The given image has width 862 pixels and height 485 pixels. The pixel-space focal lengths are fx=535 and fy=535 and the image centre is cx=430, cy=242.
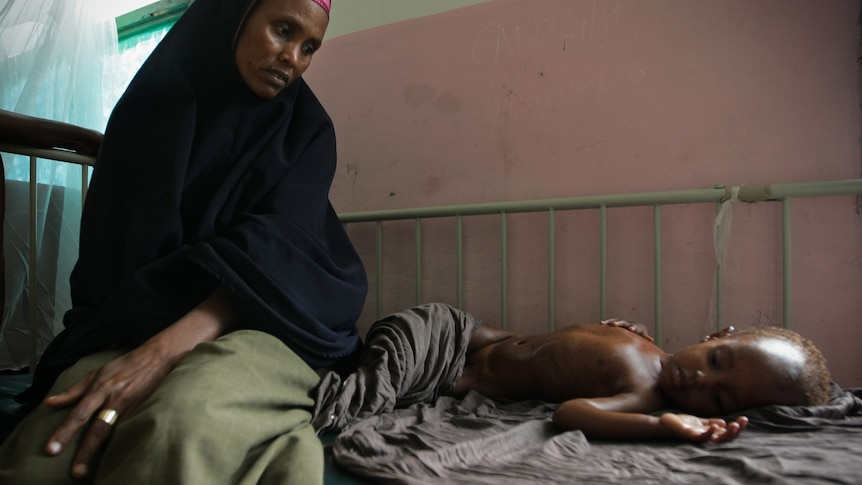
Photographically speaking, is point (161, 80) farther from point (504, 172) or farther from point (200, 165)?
point (504, 172)

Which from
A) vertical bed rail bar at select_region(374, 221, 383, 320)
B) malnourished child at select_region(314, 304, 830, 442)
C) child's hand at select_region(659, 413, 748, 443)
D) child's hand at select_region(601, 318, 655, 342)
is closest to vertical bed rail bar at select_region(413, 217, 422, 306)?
vertical bed rail bar at select_region(374, 221, 383, 320)

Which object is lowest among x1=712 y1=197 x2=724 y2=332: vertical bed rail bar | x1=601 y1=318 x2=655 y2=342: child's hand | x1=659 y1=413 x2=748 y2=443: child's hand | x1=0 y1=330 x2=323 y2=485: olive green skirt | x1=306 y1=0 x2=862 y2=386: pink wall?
x1=659 y1=413 x2=748 y2=443: child's hand

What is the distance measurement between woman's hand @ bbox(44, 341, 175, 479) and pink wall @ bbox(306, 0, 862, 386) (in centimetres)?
117

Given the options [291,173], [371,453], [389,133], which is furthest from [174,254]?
[389,133]

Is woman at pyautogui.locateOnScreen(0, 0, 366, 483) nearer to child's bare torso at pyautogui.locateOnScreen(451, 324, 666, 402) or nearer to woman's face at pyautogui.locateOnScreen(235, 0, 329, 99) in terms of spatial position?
woman's face at pyautogui.locateOnScreen(235, 0, 329, 99)

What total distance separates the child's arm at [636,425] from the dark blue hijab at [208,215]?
0.53 metres

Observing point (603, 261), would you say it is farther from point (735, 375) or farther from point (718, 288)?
point (735, 375)

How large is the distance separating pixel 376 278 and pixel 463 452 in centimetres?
125

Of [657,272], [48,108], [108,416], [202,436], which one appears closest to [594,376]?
[657,272]

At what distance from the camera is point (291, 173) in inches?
51.2

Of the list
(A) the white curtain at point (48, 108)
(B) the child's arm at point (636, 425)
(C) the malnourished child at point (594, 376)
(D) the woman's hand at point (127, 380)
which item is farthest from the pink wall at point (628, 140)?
(A) the white curtain at point (48, 108)

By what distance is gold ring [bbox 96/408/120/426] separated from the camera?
0.83 metres

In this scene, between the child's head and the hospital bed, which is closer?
the hospital bed

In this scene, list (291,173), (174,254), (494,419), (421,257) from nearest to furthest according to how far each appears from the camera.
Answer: (174,254), (494,419), (291,173), (421,257)
